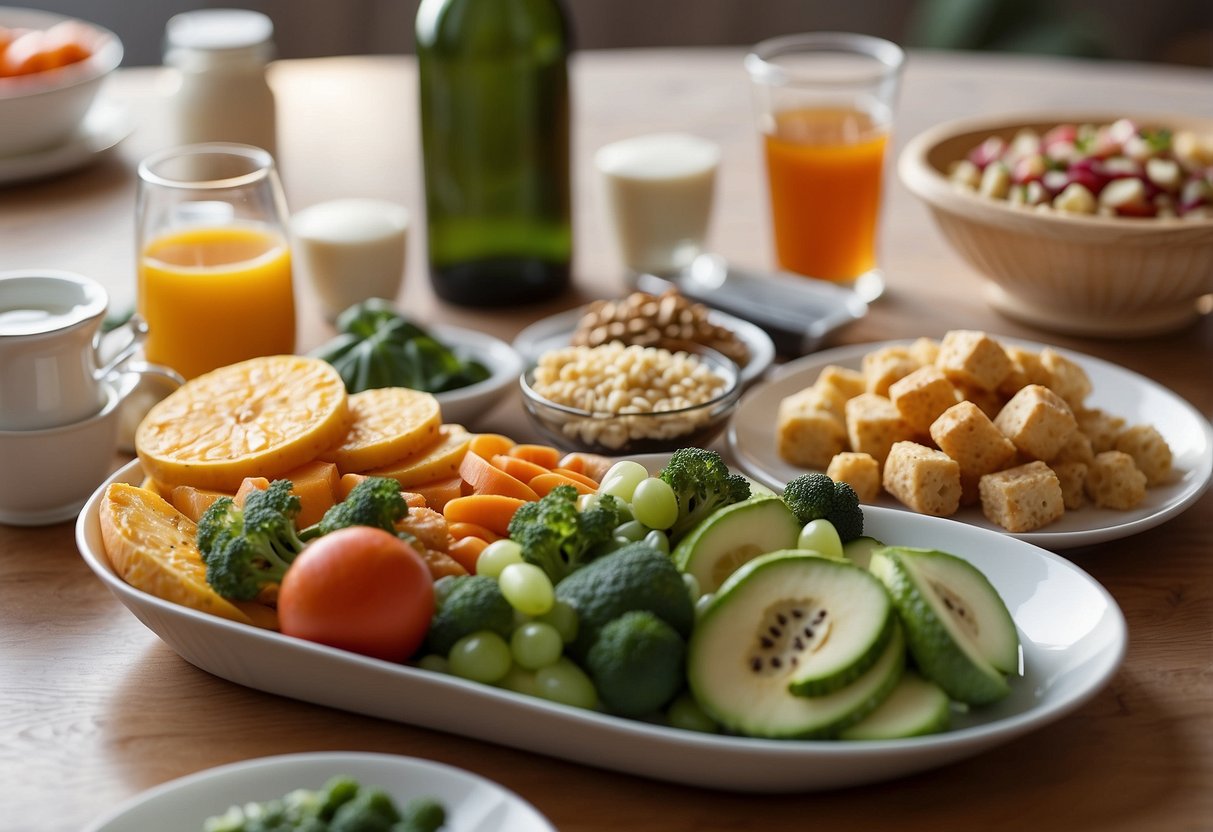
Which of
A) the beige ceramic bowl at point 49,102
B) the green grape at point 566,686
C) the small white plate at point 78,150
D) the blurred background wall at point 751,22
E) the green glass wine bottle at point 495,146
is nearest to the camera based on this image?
the green grape at point 566,686

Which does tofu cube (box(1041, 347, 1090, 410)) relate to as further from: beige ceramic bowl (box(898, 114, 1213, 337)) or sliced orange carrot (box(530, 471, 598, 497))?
sliced orange carrot (box(530, 471, 598, 497))

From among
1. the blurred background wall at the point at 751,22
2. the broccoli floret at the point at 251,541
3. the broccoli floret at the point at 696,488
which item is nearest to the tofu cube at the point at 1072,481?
the broccoli floret at the point at 696,488

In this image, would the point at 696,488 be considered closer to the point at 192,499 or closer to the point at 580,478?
the point at 580,478

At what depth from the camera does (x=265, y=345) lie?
1969mm

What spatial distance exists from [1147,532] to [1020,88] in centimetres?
181

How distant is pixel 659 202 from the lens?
7.72 ft

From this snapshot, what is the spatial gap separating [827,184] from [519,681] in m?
1.36

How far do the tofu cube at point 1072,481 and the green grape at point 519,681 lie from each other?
2.42ft

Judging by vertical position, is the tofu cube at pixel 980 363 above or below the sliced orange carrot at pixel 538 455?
above

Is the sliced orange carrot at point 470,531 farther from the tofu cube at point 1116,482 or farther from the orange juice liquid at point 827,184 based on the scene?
the orange juice liquid at point 827,184

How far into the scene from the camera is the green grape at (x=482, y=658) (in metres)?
1.17

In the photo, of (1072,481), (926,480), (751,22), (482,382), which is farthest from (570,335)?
(751,22)

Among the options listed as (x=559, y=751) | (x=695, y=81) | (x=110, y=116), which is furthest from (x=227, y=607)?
(x=695, y=81)

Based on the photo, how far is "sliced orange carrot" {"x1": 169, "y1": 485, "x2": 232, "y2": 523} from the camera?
4.72 feet
